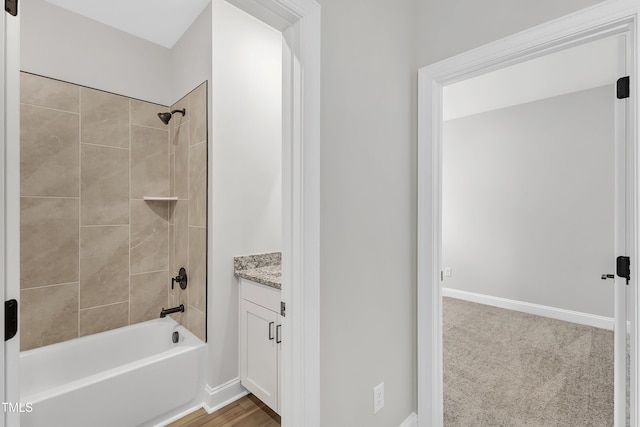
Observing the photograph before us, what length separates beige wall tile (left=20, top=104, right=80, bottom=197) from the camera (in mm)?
1946

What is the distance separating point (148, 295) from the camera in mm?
2475

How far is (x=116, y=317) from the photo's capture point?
7.60 ft

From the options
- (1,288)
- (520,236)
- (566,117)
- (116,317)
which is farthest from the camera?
(520,236)

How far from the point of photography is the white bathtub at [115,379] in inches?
60.9

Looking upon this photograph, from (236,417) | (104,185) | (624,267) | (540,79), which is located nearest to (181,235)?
(104,185)

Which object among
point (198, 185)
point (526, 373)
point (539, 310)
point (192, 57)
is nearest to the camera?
point (198, 185)

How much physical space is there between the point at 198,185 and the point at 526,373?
2.95 metres

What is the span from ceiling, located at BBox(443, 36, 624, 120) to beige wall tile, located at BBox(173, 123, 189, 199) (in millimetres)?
2617

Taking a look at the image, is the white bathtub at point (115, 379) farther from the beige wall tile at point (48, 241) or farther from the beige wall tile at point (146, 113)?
the beige wall tile at point (146, 113)

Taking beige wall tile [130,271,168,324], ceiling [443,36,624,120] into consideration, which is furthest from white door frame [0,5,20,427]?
ceiling [443,36,624,120]

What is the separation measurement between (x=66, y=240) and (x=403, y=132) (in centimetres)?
240

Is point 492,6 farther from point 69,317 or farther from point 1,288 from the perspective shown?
point 69,317

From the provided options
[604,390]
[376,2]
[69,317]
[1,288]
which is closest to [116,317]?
[69,317]

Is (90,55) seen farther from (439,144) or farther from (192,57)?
(439,144)
